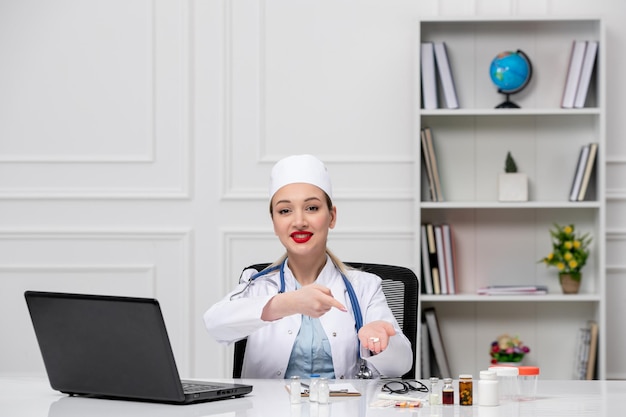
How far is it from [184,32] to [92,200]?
2.78 ft

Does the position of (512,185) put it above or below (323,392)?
above

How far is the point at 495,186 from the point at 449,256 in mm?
394

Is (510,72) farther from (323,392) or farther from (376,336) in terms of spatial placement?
(323,392)

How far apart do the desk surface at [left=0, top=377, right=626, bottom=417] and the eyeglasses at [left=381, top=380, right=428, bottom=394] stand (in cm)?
3

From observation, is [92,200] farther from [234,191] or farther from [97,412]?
[97,412]

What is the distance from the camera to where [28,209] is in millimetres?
3922

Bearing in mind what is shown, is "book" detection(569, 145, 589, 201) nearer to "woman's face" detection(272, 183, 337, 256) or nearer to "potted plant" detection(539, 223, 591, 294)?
"potted plant" detection(539, 223, 591, 294)

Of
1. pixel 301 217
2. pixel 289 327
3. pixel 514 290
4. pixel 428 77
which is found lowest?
pixel 514 290

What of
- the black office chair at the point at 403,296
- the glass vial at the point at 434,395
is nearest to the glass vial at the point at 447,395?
the glass vial at the point at 434,395

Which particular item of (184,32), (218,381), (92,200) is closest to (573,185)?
(184,32)

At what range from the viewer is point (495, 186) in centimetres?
387

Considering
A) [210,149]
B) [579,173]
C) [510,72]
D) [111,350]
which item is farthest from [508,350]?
[111,350]

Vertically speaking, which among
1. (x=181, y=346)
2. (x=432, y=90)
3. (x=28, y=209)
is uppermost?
(x=432, y=90)

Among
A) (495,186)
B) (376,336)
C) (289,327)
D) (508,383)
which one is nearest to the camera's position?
(508,383)
